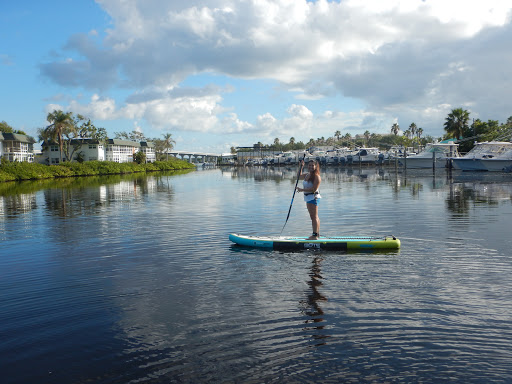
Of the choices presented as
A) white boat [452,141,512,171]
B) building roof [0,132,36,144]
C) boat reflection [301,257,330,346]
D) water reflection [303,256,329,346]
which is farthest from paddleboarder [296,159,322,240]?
building roof [0,132,36,144]

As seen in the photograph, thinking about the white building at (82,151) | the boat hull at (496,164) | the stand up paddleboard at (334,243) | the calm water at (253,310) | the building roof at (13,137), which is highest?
the building roof at (13,137)

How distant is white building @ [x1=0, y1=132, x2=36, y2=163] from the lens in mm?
92544

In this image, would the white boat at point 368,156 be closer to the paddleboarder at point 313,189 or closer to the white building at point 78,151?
the white building at point 78,151

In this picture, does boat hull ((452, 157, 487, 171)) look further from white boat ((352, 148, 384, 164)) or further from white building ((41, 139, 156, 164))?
white building ((41, 139, 156, 164))

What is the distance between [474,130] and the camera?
87.7 metres

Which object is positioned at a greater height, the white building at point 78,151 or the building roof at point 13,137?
the building roof at point 13,137

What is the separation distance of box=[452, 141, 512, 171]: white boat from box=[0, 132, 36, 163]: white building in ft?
277

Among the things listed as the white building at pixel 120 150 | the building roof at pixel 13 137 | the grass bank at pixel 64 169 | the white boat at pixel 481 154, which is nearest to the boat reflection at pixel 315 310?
the white boat at pixel 481 154

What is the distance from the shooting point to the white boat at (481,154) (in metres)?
59.6

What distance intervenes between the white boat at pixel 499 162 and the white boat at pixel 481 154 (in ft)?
1.72

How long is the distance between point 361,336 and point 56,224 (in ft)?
55.4

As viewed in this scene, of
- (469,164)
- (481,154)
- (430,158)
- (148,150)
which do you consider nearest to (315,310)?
(481,154)

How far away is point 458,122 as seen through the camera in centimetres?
8838

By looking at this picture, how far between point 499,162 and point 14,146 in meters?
95.4
